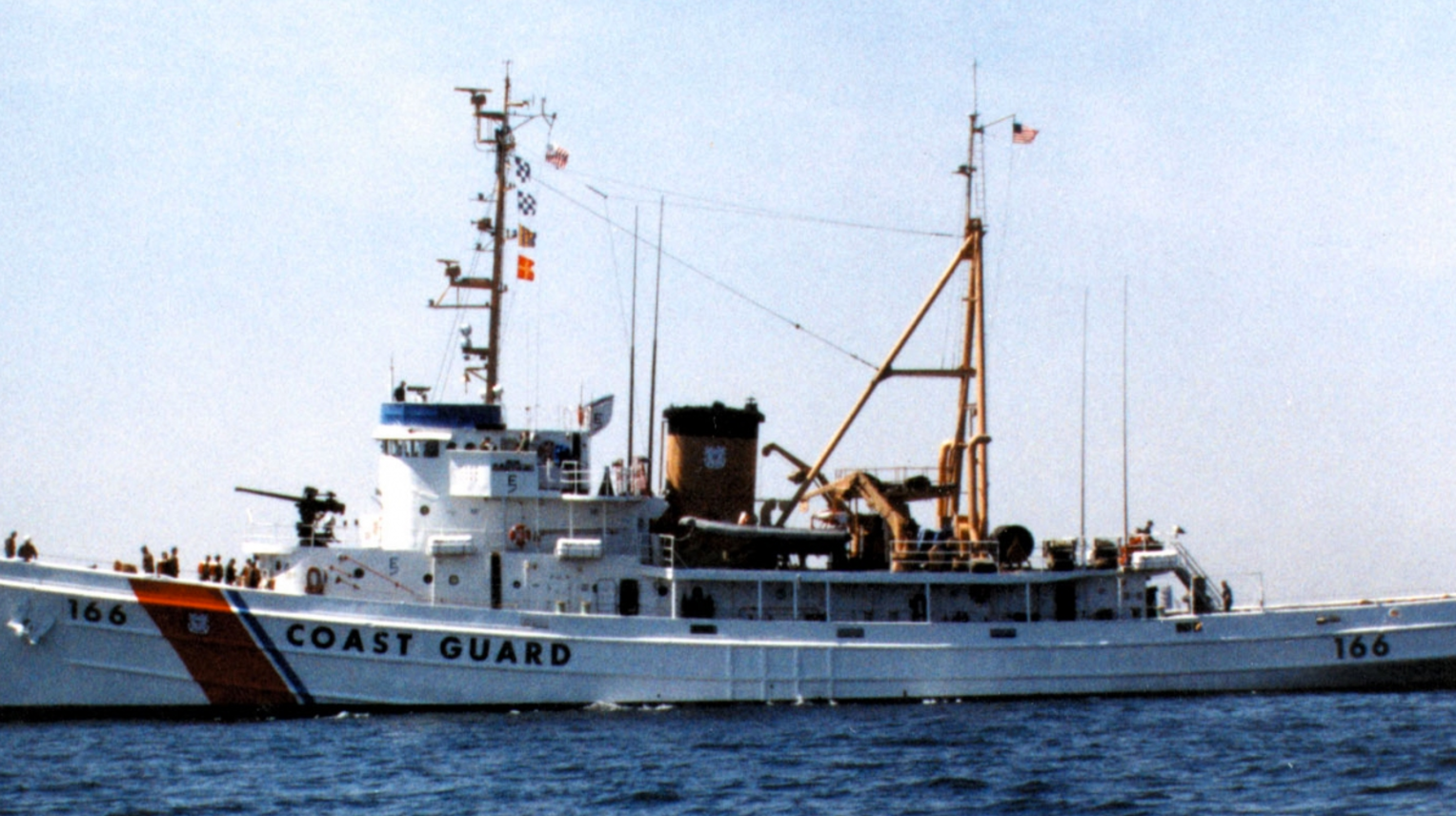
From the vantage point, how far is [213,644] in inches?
1109

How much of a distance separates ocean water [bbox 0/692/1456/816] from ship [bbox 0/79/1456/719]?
0.77 metres

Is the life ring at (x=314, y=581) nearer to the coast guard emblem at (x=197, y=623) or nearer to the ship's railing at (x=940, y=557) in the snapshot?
the coast guard emblem at (x=197, y=623)

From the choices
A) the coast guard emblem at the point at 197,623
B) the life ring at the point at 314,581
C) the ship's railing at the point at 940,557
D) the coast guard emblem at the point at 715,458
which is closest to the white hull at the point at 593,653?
the coast guard emblem at the point at 197,623

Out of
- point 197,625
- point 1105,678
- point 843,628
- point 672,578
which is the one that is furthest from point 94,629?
point 1105,678

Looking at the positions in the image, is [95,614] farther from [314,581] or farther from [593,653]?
[593,653]

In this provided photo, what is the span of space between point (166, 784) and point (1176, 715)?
15.8 m

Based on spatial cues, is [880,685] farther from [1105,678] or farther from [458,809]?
[458,809]

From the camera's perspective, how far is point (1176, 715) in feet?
95.1

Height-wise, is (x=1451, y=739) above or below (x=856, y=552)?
below

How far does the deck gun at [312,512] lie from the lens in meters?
29.9

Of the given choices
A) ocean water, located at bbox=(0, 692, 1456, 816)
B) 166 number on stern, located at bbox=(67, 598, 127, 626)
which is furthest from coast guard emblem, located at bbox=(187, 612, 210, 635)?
ocean water, located at bbox=(0, 692, 1456, 816)

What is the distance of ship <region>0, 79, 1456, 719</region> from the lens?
92.3 ft

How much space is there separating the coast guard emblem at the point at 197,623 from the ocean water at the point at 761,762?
1.65 m

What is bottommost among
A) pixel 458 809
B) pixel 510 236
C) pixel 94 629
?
pixel 458 809
